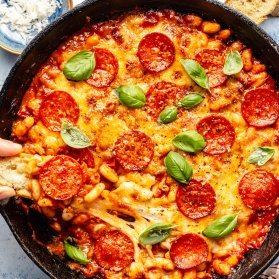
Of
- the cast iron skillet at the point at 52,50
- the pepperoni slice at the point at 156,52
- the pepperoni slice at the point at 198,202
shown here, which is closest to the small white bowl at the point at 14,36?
the cast iron skillet at the point at 52,50

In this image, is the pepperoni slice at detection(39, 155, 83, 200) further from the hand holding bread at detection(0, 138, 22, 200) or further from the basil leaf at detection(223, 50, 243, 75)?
the basil leaf at detection(223, 50, 243, 75)

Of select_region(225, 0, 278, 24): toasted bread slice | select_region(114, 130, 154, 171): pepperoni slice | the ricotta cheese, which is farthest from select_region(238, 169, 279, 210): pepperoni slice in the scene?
the ricotta cheese

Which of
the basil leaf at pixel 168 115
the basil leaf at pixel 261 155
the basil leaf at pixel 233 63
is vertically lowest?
the basil leaf at pixel 168 115

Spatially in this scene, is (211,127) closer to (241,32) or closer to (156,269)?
(241,32)

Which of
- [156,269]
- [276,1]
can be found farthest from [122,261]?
[276,1]

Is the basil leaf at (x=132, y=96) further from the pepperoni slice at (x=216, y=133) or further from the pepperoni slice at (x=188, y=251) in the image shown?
the pepperoni slice at (x=188, y=251)
